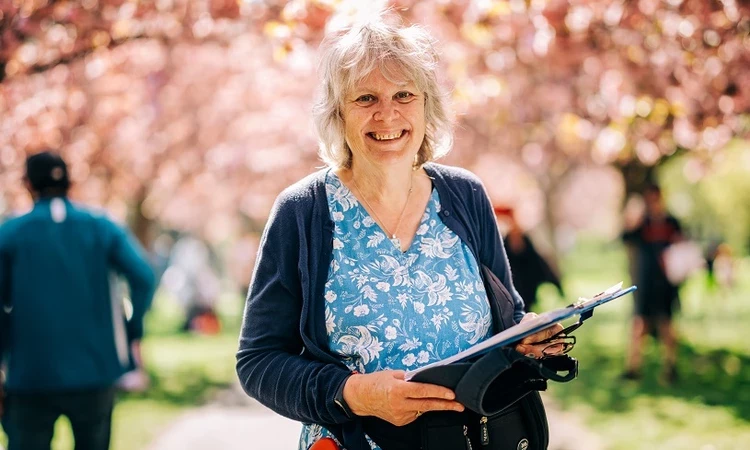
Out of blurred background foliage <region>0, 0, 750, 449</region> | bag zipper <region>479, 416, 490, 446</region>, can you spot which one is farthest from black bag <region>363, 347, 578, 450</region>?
blurred background foliage <region>0, 0, 750, 449</region>

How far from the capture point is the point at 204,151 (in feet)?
56.3

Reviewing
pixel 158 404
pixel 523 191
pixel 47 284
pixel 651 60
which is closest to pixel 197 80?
pixel 158 404

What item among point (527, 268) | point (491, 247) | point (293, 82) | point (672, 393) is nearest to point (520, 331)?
point (491, 247)

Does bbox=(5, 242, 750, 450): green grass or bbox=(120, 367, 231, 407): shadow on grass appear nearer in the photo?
bbox=(5, 242, 750, 450): green grass

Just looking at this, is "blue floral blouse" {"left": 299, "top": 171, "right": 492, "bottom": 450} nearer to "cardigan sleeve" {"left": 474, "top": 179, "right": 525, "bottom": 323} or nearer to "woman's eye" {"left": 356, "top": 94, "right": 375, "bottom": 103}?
"cardigan sleeve" {"left": 474, "top": 179, "right": 525, "bottom": 323}

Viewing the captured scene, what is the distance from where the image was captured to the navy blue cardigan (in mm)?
2357

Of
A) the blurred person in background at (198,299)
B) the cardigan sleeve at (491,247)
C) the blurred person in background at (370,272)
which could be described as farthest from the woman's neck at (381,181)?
the blurred person in background at (198,299)

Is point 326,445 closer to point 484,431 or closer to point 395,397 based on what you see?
point 395,397

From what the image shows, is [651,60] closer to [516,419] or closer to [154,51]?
[516,419]

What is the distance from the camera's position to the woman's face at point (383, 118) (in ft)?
8.36

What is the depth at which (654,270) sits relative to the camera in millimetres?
10070

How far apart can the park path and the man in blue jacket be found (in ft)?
10.1

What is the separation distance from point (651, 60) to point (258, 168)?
493 inches

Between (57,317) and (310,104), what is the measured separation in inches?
84.7
